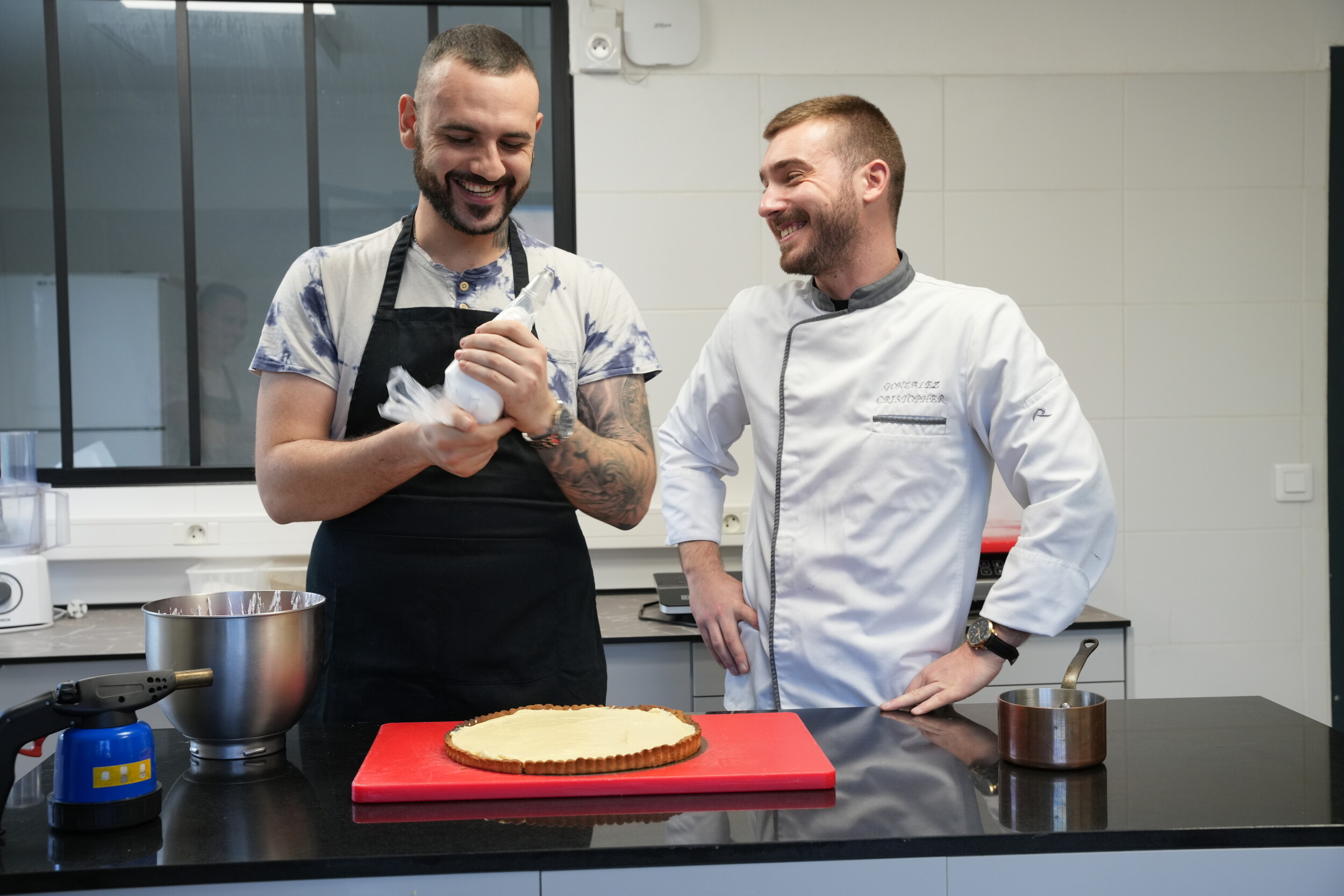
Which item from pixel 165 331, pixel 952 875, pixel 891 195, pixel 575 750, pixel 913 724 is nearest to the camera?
pixel 952 875

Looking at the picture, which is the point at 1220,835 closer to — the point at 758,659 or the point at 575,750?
the point at 575,750

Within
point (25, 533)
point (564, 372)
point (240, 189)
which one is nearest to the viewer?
point (564, 372)

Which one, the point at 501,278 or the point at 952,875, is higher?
the point at 501,278

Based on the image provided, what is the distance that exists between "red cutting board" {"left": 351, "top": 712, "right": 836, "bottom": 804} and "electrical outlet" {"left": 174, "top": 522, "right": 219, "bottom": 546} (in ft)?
5.73

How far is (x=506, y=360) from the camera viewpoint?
1.19 metres

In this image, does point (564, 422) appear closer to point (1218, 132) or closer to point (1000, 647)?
point (1000, 647)

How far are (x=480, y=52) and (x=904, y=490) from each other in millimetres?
854

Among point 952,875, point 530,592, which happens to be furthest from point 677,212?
point 952,875

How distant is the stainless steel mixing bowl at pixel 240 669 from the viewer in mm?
1071

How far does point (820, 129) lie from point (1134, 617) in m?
1.73

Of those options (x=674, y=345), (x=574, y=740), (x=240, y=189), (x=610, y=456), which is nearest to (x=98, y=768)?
(x=574, y=740)

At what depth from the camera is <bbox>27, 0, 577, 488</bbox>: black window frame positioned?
271cm

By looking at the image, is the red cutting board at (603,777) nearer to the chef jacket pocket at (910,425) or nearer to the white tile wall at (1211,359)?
the chef jacket pocket at (910,425)

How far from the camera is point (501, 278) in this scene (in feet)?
5.27
